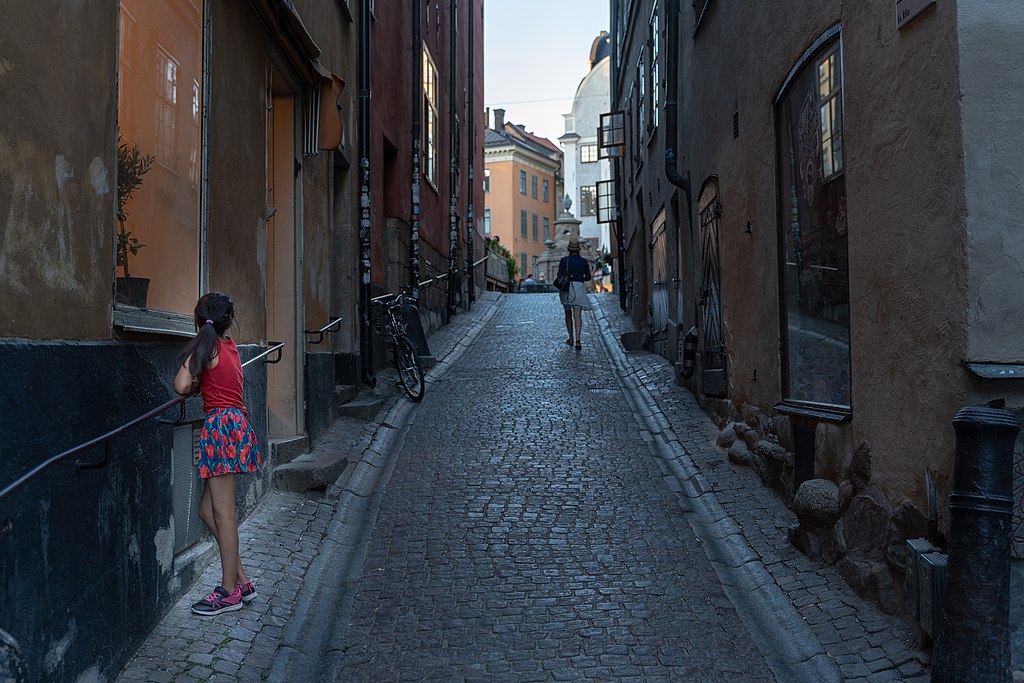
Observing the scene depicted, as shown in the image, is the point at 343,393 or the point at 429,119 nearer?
the point at 343,393

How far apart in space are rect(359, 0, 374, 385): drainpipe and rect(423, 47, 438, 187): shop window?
5252 millimetres

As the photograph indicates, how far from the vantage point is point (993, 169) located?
3873mm

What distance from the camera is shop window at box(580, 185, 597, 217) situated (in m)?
55.7

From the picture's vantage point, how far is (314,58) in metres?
7.98

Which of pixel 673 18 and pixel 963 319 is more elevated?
pixel 673 18

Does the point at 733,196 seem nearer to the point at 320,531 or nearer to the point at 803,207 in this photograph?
the point at 803,207

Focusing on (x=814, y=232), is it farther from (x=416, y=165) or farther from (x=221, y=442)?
(x=416, y=165)

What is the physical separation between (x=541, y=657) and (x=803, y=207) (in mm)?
3482

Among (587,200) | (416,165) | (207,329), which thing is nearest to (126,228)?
(207,329)

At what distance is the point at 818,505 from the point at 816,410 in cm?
75

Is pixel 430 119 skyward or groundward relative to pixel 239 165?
skyward

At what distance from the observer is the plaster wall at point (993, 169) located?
152 inches

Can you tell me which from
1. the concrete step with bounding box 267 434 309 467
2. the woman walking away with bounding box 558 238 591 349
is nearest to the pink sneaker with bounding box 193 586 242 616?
the concrete step with bounding box 267 434 309 467

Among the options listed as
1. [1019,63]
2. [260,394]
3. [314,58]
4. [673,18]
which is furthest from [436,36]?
[1019,63]
